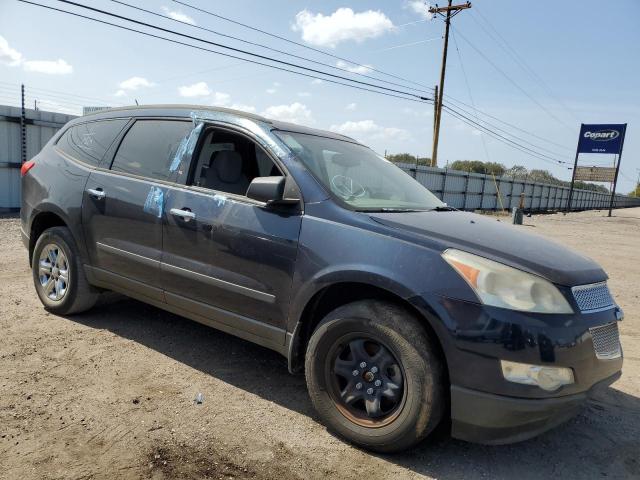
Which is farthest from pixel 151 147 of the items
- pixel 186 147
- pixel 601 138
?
pixel 601 138

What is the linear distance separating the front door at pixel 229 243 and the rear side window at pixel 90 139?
112 centimetres

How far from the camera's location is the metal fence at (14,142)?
38.1 feet

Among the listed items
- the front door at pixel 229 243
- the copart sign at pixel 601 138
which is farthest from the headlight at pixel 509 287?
the copart sign at pixel 601 138

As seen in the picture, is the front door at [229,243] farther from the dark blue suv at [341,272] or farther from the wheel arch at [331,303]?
the wheel arch at [331,303]

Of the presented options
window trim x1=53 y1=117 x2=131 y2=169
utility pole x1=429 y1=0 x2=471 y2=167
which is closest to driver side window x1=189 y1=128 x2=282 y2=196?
window trim x1=53 y1=117 x2=131 y2=169

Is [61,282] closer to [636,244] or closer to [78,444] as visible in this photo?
[78,444]

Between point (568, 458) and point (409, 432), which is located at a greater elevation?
point (409, 432)

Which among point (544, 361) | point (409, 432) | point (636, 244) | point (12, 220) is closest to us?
point (544, 361)

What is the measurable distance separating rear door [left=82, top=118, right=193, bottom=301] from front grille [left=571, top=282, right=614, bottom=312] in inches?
106

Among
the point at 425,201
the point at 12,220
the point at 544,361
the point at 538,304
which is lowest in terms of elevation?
the point at 12,220

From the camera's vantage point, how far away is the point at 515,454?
Answer: 278cm

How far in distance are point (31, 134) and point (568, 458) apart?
13.3 metres

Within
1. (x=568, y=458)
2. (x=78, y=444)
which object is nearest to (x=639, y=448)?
(x=568, y=458)

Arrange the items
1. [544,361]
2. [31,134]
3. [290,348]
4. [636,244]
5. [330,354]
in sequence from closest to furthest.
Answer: [544,361], [330,354], [290,348], [31,134], [636,244]
